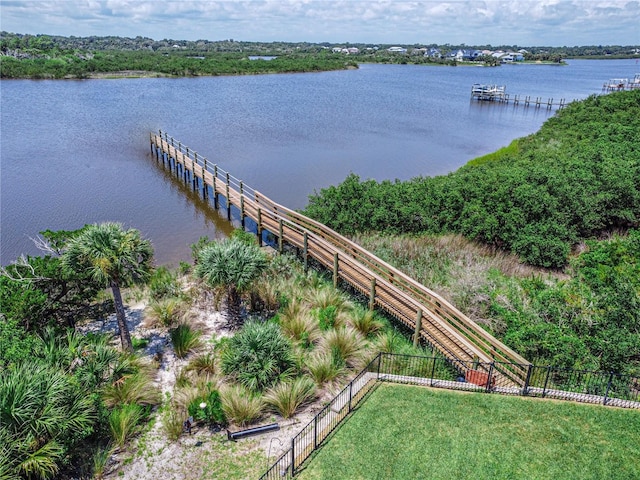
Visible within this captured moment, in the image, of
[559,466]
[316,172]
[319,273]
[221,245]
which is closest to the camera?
[559,466]

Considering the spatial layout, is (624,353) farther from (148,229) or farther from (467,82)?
(467,82)

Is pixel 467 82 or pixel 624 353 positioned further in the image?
pixel 467 82

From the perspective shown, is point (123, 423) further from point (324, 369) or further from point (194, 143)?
point (194, 143)

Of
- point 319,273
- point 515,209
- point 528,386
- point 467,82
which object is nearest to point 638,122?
point 515,209

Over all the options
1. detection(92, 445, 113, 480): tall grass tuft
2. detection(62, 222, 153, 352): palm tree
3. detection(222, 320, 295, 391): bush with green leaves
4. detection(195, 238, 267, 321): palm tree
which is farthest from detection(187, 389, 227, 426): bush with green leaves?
detection(195, 238, 267, 321): palm tree

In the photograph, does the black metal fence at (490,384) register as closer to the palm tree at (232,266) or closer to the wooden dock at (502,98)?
the palm tree at (232,266)

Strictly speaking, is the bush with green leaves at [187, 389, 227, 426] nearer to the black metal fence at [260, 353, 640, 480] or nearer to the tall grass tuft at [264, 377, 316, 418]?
the tall grass tuft at [264, 377, 316, 418]

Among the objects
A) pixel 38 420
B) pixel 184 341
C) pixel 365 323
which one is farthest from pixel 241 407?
pixel 365 323
